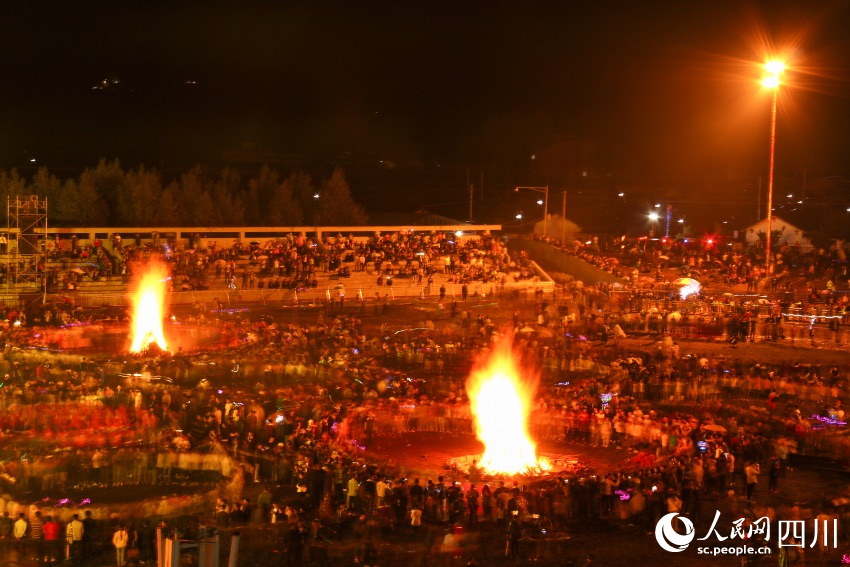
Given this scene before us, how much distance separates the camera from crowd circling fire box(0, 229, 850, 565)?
15172 millimetres

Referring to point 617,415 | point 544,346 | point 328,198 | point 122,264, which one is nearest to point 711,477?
point 617,415

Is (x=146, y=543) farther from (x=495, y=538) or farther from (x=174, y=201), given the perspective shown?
(x=174, y=201)

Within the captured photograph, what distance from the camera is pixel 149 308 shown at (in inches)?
1325

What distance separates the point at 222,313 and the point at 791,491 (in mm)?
23102

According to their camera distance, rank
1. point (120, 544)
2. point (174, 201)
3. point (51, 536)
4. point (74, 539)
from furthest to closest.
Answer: point (174, 201)
point (51, 536)
point (74, 539)
point (120, 544)

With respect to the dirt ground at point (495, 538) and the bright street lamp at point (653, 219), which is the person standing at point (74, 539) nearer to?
the dirt ground at point (495, 538)

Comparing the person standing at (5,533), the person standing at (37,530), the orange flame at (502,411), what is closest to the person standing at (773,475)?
the orange flame at (502,411)

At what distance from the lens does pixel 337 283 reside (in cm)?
4247

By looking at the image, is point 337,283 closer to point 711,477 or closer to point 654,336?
point 654,336

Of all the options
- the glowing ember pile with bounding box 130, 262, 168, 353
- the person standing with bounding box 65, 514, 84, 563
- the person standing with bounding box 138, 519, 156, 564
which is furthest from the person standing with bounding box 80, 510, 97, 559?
the glowing ember pile with bounding box 130, 262, 168, 353

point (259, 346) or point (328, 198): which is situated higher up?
point (328, 198)

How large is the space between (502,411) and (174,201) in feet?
120

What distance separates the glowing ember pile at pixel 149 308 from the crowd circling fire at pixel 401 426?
0.16 m

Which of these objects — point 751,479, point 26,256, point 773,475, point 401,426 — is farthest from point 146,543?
point 26,256
